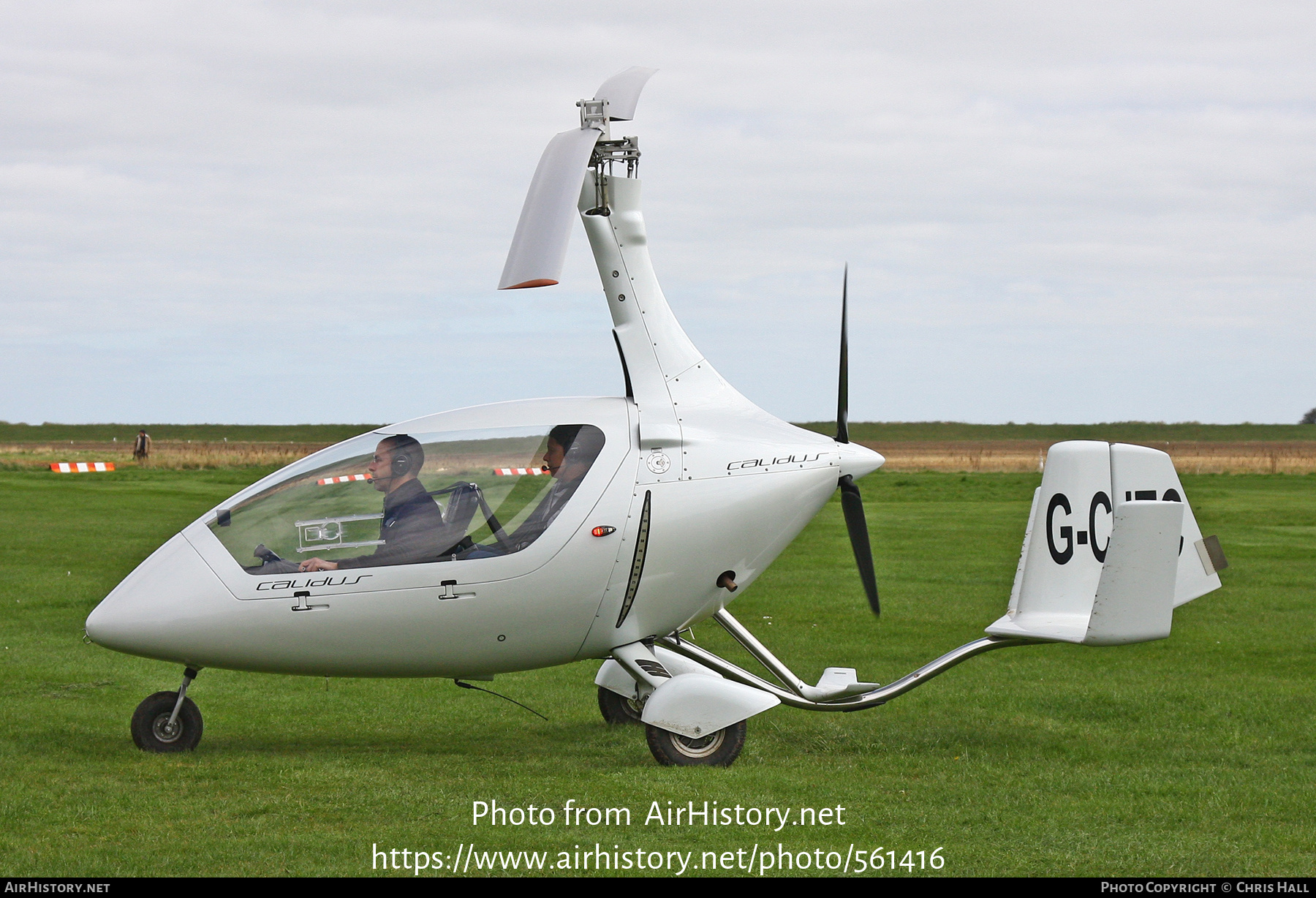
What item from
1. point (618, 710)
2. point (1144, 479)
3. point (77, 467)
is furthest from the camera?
point (77, 467)

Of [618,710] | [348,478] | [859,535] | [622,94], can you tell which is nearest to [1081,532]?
[859,535]

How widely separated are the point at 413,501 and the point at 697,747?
2459 mm

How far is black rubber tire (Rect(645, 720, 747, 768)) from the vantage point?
8.04 metres

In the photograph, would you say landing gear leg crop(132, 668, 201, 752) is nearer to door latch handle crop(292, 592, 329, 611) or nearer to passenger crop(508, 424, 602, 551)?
door latch handle crop(292, 592, 329, 611)

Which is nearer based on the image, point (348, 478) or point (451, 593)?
point (451, 593)

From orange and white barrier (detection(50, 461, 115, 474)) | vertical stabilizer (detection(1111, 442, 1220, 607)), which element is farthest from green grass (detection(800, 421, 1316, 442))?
vertical stabilizer (detection(1111, 442, 1220, 607))

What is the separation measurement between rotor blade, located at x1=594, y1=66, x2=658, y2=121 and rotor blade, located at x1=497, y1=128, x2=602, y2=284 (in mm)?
451

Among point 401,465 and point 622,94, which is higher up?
point 622,94

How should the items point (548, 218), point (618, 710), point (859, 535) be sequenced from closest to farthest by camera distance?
1. point (548, 218)
2. point (859, 535)
3. point (618, 710)

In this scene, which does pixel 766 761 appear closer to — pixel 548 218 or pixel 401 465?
pixel 401 465

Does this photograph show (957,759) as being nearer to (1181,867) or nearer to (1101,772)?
(1101,772)

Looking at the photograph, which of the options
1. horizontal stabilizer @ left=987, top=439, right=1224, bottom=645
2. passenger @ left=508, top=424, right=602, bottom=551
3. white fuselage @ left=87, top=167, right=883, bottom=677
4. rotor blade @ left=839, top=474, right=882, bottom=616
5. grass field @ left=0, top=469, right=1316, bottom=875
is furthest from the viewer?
horizontal stabilizer @ left=987, top=439, right=1224, bottom=645

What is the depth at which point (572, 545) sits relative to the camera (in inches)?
321
